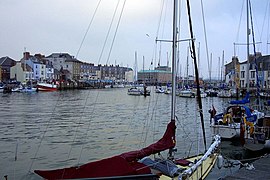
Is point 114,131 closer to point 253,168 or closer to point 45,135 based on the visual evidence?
point 45,135

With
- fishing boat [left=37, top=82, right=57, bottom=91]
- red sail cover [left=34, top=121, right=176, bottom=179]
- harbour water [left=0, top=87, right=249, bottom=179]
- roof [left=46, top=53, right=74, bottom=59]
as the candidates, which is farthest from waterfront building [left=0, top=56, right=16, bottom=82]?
red sail cover [left=34, top=121, right=176, bottom=179]

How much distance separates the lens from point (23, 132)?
2692cm

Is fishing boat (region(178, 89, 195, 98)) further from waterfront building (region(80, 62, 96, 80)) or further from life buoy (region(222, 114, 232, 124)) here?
waterfront building (region(80, 62, 96, 80))

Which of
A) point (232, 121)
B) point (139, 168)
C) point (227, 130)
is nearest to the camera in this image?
point (139, 168)

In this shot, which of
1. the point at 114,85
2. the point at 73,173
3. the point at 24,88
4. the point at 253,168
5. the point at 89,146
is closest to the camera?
the point at 73,173

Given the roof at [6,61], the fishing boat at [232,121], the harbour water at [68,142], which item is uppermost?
the roof at [6,61]

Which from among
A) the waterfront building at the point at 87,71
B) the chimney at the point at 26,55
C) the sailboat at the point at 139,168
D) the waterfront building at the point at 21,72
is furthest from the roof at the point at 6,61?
the sailboat at the point at 139,168

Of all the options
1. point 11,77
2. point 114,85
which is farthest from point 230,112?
point 114,85

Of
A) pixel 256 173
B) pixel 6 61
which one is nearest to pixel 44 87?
pixel 6 61

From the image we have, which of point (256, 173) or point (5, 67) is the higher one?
point (5, 67)

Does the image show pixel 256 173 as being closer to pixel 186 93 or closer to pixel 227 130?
pixel 227 130

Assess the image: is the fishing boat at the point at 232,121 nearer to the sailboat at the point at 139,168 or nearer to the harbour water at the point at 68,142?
the harbour water at the point at 68,142

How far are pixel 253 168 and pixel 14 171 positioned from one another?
11.8 m

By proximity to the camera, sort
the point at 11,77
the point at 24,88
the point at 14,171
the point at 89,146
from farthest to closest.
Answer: the point at 11,77
the point at 24,88
the point at 89,146
the point at 14,171
